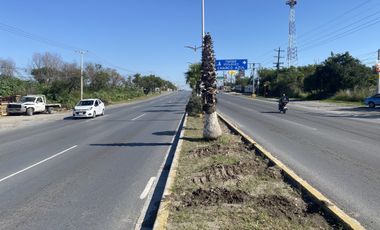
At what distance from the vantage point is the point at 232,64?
56.6 m

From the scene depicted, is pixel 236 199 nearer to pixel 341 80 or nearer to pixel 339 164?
pixel 339 164

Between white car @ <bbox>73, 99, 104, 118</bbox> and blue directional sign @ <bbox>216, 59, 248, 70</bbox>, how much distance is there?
23689 mm

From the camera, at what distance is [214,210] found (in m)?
6.67

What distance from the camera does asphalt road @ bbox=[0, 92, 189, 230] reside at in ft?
22.3

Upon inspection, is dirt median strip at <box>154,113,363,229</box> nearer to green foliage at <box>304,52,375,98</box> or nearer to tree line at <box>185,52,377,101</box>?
tree line at <box>185,52,377,101</box>

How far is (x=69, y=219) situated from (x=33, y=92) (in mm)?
51085

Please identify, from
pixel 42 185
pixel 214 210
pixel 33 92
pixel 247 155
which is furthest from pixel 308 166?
pixel 33 92

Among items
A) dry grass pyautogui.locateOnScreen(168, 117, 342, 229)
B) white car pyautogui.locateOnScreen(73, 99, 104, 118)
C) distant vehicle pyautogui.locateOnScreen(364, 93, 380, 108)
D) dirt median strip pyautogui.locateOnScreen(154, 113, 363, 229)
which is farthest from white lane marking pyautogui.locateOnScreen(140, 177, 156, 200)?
distant vehicle pyautogui.locateOnScreen(364, 93, 380, 108)

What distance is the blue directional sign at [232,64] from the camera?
5634 centimetres

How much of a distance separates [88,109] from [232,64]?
89.2ft

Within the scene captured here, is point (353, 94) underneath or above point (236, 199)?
above

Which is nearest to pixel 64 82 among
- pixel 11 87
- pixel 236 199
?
pixel 11 87

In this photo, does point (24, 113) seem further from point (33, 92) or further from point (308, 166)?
point (308, 166)

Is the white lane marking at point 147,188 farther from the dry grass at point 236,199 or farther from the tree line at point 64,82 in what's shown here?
the tree line at point 64,82
